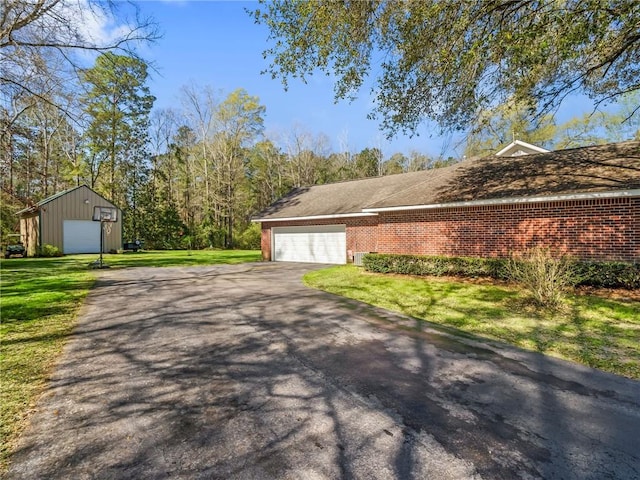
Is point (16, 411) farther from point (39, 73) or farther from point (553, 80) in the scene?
point (553, 80)

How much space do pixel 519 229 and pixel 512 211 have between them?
0.57 metres

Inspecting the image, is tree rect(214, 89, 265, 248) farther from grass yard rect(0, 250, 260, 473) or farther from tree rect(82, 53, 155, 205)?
grass yard rect(0, 250, 260, 473)

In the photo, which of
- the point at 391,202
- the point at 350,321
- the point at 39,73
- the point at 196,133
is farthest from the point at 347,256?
the point at 196,133

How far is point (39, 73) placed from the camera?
8516 millimetres

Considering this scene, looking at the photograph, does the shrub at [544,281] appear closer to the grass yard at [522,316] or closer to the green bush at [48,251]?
the grass yard at [522,316]

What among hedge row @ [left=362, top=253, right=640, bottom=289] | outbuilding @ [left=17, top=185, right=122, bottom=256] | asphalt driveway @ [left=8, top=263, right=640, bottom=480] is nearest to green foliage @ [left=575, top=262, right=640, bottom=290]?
hedge row @ [left=362, top=253, right=640, bottom=289]

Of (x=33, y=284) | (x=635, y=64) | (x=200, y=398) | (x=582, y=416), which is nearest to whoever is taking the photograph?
(x=582, y=416)

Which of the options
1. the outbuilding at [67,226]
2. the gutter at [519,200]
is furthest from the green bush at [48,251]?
the gutter at [519,200]

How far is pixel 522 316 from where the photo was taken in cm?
639

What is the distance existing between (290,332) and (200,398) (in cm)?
237

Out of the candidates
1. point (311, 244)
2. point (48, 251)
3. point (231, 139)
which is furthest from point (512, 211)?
point (231, 139)

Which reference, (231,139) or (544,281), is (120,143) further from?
(544,281)

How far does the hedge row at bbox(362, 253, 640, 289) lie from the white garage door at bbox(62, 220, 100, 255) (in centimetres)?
2099

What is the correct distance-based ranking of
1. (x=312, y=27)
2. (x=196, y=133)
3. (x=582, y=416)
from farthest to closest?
1. (x=196, y=133)
2. (x=312, y=27)
3. (x=582, y=416)
